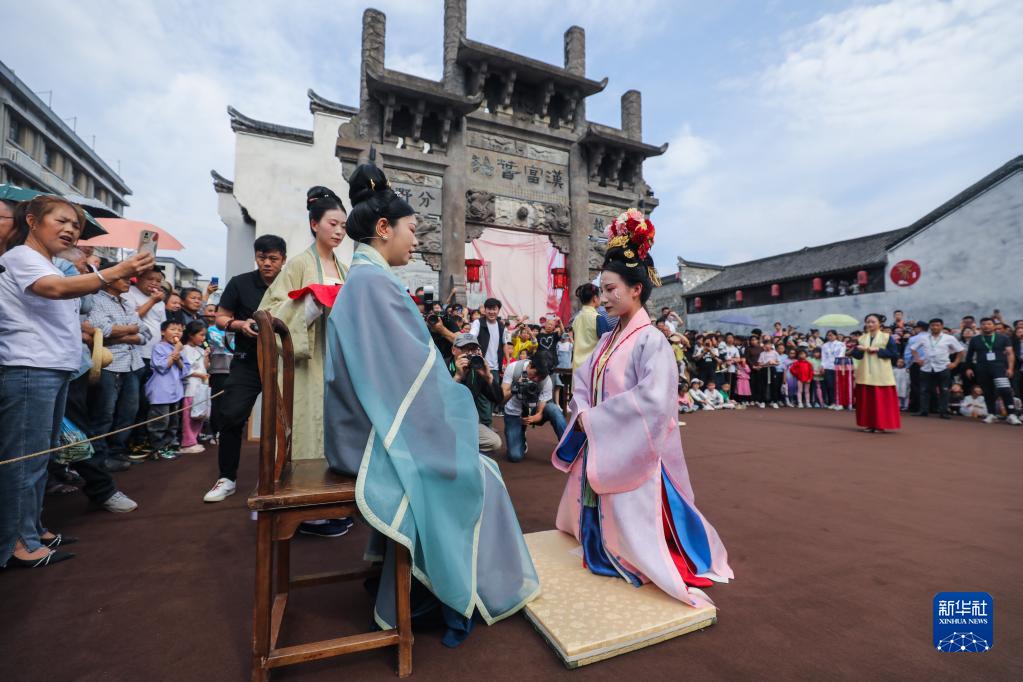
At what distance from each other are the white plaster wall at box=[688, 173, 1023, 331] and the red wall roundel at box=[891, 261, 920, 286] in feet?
0.42

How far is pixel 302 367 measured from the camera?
255 cm

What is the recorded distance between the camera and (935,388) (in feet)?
30.5

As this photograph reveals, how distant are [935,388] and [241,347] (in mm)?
11810

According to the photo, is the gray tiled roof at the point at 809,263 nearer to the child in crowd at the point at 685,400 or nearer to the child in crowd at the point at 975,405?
the child in crowd at the point at 975,405

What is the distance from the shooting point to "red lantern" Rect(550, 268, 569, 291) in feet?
36.8

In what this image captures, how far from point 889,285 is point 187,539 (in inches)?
805

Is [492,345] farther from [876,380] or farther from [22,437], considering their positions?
[876,380]

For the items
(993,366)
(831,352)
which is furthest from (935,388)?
(831,352)

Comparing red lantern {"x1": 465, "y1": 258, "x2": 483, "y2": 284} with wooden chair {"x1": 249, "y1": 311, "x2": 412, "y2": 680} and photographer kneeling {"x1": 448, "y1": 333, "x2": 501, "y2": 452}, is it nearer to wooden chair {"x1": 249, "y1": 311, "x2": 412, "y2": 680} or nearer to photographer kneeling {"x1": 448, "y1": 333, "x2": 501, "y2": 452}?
photographer kneeling {"x1": 448, "y1": 333, "x2": 501, "y2": 452}

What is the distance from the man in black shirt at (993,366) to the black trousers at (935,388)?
1.52 feet

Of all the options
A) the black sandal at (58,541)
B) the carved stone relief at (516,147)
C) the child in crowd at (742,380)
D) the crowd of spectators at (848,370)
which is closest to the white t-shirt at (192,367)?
the black sandal at (58,541)

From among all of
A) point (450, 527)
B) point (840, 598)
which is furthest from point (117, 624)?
point (840, 598)

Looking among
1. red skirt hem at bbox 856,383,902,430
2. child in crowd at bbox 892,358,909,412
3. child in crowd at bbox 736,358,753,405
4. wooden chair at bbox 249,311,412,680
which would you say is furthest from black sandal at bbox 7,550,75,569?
child in crowd at bbox 892,358,909,412

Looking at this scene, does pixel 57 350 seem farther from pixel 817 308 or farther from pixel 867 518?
pixel 817 308
